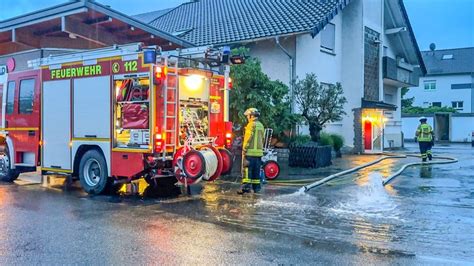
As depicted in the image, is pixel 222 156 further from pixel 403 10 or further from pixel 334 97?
pixel 403 10

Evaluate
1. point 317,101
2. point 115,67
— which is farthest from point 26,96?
point 317,101

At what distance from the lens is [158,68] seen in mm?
8734

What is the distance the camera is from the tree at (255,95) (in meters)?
14.3

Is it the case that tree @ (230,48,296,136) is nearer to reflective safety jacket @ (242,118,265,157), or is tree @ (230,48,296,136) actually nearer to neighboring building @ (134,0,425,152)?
neighboring building @ (134,0,425,152)

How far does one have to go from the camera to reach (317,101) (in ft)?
52.9

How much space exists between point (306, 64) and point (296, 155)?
4962 millimetres

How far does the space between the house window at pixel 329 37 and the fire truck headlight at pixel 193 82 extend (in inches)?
443

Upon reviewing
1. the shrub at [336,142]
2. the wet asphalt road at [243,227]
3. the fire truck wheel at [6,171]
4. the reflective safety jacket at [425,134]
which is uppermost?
the reflective safety jacket at [425,134]

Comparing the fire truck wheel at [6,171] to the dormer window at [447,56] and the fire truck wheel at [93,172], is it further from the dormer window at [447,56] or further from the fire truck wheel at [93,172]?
the dormer window at [447,56]

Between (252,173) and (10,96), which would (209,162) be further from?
(10,96)

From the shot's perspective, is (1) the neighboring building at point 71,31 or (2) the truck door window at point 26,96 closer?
(2) the truck door window at point 26,96

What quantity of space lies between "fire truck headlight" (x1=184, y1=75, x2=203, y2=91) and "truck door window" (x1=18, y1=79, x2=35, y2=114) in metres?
3.80

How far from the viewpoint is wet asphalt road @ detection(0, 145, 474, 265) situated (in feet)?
17.5

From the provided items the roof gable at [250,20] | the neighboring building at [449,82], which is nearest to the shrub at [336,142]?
A: the roof gable at [250,20]
